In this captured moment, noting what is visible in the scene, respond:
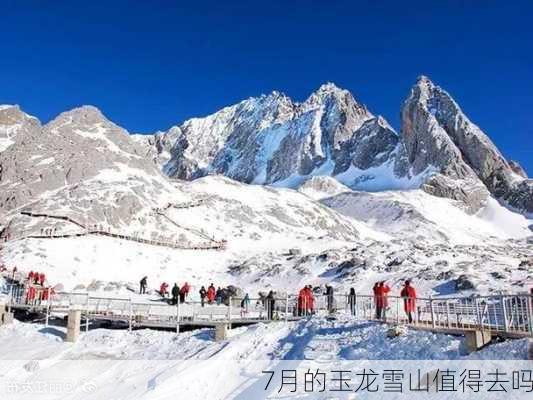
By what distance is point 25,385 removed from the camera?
21.5 meters

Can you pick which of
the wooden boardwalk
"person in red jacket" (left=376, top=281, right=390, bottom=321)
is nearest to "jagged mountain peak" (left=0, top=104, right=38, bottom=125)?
the wooden boardwalk

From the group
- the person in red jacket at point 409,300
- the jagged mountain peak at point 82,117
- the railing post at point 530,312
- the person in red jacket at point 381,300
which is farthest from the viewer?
the jagged mountain peak at point 82,117

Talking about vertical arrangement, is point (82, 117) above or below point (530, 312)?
above

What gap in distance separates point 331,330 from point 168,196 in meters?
71.5

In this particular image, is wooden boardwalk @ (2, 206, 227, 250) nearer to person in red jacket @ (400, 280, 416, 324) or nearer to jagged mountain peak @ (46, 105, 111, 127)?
jagged mountain peak @ (46, 105, 111, 127)

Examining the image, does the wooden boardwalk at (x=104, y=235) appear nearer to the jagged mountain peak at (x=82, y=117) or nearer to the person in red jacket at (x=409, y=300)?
the jagged mountain peak at (x=82, y=117)

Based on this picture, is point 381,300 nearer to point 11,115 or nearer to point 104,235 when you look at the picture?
point 104,235

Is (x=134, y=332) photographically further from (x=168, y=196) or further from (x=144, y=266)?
(x=168, y=196)

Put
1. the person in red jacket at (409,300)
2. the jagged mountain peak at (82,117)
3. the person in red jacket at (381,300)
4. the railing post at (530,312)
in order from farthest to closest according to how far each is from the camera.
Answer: the jagged mountain peak at (82,117)
the person in red jacket at (381,300)
the person in red jacket at (409,300)
the railing post at (530,312)

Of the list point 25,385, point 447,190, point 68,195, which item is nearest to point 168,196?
point 68,195

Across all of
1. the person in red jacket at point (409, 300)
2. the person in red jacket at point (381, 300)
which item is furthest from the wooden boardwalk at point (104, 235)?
the person in red jacket at point (409, 300)

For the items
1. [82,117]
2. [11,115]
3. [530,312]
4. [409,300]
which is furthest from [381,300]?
[11,115]

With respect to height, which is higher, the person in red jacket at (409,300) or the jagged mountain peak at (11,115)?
the jagged mountain peak at (11,115)

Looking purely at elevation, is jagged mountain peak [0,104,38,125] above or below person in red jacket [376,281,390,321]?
above
